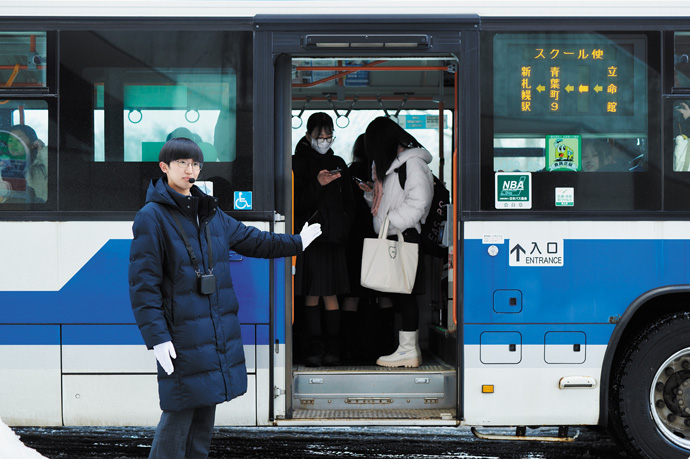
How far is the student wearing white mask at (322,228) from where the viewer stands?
19.0ft

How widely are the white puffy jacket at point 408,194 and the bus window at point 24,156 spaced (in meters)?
2.40

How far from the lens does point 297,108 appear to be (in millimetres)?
6980

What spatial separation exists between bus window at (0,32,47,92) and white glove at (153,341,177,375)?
2.10 m

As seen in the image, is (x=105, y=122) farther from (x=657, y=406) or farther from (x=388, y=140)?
(x=657, y=406)

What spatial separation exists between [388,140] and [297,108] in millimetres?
1391

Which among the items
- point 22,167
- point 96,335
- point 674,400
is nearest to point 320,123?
point 22,167

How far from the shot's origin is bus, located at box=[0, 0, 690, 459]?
15.8 ft

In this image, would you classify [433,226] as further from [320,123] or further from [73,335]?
[73,335]

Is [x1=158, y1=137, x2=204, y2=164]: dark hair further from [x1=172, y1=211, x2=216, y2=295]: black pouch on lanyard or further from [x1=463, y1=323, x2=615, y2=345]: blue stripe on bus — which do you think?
[x1=463, y1=323, x2=615, y2=345]: blue stripe on bus

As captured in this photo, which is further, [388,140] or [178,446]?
[388,140]

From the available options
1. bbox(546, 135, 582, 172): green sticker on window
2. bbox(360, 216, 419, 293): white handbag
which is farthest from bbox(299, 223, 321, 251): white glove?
bbox(546, 135, 582, 172): green sticker on window

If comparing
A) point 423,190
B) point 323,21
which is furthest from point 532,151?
point 323,21

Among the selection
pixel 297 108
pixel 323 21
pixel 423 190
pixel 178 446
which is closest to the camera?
pixel 178 446

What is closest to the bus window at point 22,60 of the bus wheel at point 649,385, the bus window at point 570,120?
the bus window at point 570,120
